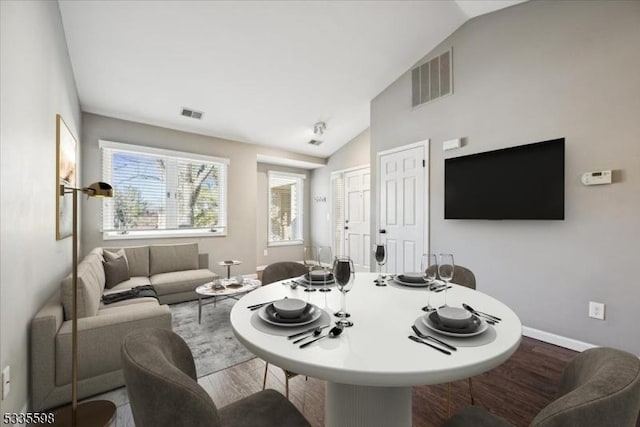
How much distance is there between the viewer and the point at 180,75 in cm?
328

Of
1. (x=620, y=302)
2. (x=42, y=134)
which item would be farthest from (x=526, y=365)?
(x=42, y=134)

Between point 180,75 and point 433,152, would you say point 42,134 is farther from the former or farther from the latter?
point 433,152

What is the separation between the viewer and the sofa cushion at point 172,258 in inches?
153

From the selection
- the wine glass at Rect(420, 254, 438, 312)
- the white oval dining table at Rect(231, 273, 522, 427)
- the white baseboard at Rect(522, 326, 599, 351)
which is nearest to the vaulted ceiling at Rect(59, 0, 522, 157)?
the wine glass at Rect(420, 254, 438, 312)

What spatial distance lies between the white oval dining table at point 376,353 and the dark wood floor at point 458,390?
749 millimetres

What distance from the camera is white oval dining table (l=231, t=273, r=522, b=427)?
27.0 inches

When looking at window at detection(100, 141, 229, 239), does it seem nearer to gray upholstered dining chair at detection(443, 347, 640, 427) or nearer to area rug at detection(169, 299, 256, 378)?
area rug at detection(169, 299, 256, 378)

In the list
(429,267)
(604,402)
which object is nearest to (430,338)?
(604,402)

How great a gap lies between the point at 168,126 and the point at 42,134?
259 centimetres

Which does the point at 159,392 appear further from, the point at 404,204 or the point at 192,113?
the point at 192,113

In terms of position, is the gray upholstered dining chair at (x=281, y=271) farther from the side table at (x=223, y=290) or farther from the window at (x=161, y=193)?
the window at (x=161, y=193)

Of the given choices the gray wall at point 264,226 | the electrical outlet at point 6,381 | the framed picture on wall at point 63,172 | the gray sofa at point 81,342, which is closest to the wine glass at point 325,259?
the gray sofa at point 81,342

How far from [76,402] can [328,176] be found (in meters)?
5.39

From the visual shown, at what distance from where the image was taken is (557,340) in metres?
2.49
